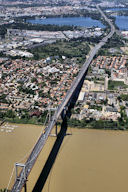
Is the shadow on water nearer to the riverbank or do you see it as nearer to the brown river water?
the brown river water

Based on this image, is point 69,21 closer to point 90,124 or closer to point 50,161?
point 90,124

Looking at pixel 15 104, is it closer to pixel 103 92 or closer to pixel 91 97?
pixel 91 97

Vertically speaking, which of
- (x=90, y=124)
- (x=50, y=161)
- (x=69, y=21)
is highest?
(x=69, y=21)

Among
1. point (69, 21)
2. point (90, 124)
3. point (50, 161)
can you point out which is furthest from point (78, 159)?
point (69, 21)

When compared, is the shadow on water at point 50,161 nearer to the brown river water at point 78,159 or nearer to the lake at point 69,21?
the brown river water at point 78,159

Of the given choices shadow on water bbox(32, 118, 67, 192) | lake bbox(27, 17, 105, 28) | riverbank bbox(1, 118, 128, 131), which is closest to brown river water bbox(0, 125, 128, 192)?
shadow on water bbox(32, 118, 67, 192)

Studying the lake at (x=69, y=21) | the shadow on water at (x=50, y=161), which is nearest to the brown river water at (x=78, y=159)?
the shadow on water at (x=50, y=161)

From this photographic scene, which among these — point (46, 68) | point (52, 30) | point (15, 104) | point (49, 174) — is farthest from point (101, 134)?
point (52, 30)

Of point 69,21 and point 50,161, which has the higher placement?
point 69,21
